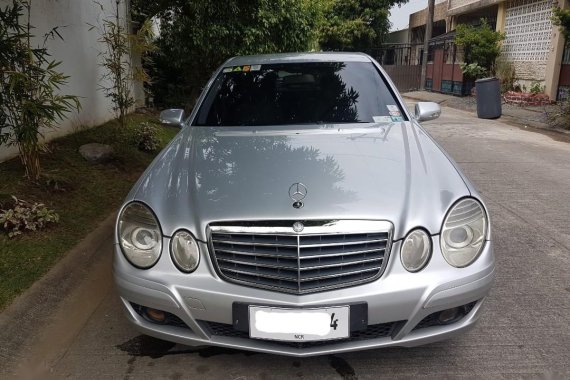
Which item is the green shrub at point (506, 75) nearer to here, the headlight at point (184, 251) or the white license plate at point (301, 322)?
the white license plate at point (301, 322)

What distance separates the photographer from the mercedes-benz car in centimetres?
211

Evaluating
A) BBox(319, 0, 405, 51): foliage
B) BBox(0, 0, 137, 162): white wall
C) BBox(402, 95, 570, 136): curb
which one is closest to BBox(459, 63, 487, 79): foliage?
BBox(402, 95, 570, 136): curb

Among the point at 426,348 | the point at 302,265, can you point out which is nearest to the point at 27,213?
the point at 302,265

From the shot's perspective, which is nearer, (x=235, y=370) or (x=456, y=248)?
(x=456, y=248)

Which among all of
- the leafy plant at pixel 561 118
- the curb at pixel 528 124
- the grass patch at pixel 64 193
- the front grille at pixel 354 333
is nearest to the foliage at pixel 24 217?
the grass patch at pixel 64 193

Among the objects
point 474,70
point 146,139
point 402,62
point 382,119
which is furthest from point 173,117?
point 402,62

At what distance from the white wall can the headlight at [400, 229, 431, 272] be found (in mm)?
5213

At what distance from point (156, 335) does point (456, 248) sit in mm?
1453

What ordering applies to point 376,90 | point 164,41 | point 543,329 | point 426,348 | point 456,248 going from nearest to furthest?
point 456,248
point 426,348
point 543,329
point 376,90
point 164,41

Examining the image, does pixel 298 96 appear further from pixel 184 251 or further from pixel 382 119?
pixel 184 251

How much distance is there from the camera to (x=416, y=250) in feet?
7.15

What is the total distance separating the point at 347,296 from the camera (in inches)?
82.4

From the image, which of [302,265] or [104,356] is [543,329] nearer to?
[302,265]

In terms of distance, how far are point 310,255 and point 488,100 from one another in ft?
40.4
